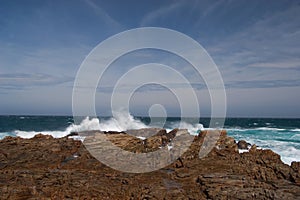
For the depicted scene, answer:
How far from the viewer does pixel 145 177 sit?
10.8 m

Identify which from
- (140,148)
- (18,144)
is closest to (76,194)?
(140,148)

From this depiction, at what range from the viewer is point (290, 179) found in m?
10.5

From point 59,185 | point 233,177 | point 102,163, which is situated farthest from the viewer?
point 102,163

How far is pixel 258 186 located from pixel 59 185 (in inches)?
254

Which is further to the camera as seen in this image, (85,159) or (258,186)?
(85,159)

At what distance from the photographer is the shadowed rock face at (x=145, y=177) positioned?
8.81m

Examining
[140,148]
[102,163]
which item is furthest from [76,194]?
[140,148]

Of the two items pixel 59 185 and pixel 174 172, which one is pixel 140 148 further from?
pixel 59 185

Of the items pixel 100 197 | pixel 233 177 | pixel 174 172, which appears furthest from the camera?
pixel 174 172

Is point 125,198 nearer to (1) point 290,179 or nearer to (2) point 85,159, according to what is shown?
(2) point 85,159

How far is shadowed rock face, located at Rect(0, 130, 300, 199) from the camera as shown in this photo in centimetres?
881

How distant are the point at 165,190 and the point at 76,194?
2794 mm

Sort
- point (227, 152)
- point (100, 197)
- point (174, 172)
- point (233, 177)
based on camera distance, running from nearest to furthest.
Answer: point (100, 197) → point (233, 177) → point (174, 172) → point (227, 152)

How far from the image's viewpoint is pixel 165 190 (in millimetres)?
9203
